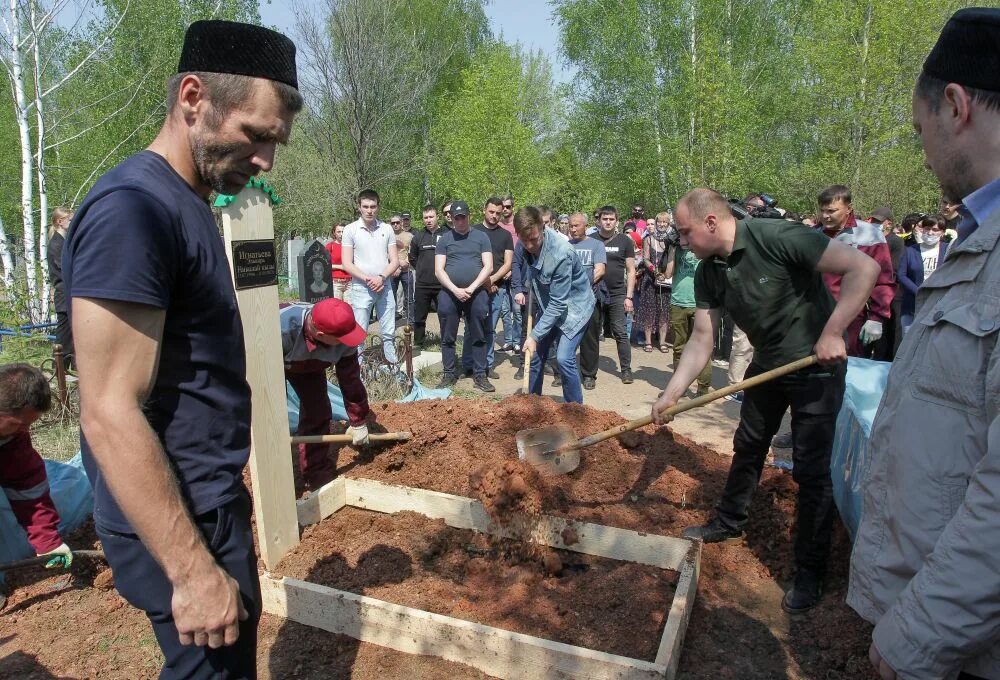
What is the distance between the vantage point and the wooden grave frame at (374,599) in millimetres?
2820

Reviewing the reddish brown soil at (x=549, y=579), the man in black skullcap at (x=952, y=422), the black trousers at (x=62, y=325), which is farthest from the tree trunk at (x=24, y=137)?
the man in black skullcap at (x=952, y=422)

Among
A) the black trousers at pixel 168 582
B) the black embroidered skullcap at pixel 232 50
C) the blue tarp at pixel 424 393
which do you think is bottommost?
the blue tarp at pixel 424 393

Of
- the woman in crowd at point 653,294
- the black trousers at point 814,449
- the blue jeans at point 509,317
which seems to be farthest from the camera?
the woman in crowd at point 653,294

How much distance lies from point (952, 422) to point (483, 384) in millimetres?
6739

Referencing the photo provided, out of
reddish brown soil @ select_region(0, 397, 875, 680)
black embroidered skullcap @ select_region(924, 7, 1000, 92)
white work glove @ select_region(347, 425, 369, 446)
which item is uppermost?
black embroidered skullcap @ select_region(924, 7, 1000, 92)

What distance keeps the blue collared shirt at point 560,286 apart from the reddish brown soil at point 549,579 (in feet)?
3.44

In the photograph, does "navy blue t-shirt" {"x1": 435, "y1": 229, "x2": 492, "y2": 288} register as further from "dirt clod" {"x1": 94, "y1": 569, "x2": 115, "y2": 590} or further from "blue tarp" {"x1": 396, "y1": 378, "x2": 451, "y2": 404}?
"dirt clod" {"x1": 94, "y1": 569, "x2": 115, "y2": 590}

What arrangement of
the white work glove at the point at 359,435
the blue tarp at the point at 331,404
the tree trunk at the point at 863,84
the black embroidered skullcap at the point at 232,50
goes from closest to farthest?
the black embroidered skullcap at the point at 232,50 → the white work glove at the point at 359,435 → the blue tarp at the point at 331,404 → the tree trunk at the point at 863,84

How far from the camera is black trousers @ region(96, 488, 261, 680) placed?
151 cm

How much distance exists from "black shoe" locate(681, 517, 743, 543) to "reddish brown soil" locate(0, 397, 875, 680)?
5 centimetres

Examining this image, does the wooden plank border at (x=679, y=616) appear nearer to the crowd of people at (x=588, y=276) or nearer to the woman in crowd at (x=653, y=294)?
the crowd of people at (x=588, y=276)

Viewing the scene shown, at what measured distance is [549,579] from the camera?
3.69 m

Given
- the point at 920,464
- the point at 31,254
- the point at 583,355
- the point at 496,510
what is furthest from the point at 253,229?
the point at 31,254

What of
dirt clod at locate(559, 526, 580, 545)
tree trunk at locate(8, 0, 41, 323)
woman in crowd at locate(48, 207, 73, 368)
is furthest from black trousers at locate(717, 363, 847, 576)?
tree trunk at locate(8, 0, 41, 323)
